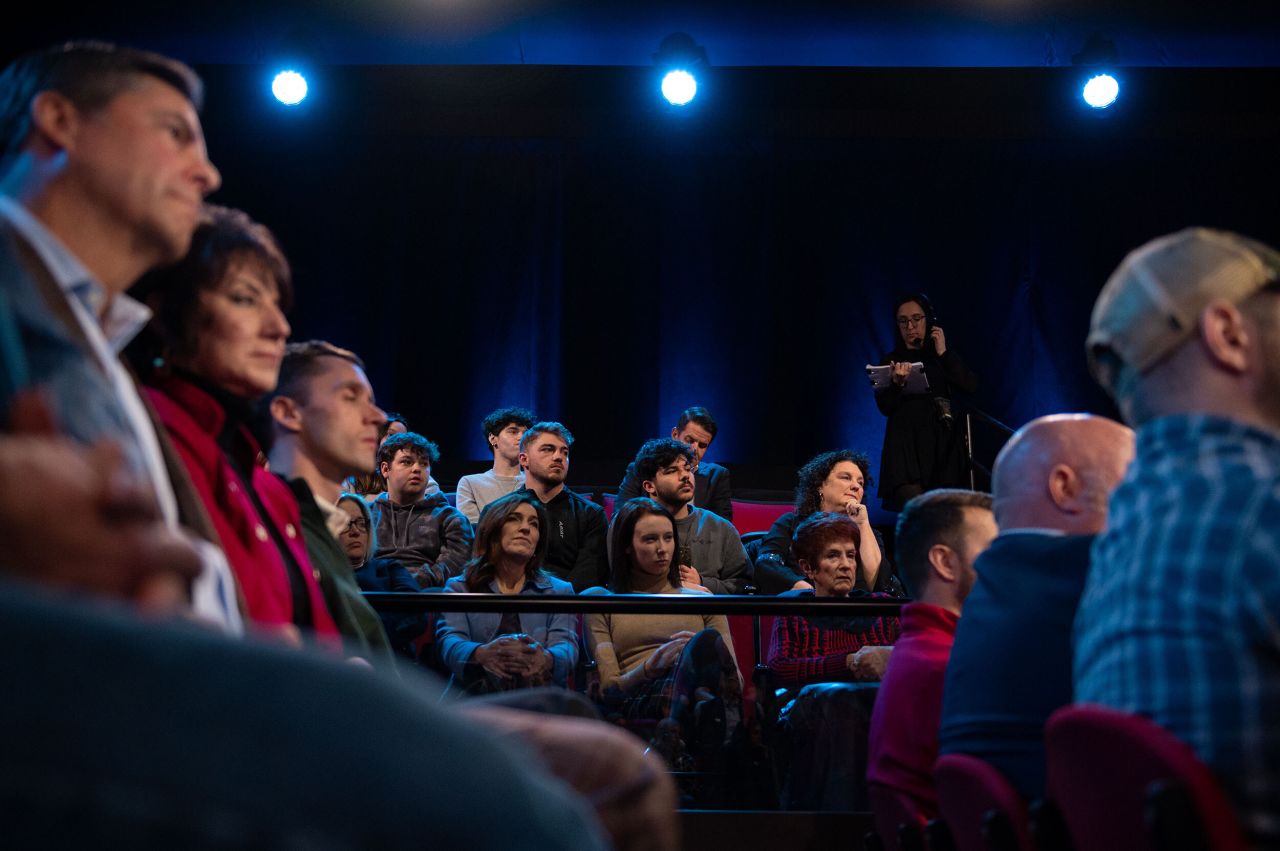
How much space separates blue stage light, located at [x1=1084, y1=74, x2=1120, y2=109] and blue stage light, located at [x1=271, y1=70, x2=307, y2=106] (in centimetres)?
474

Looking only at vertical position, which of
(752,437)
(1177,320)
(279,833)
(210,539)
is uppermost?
(752,437)

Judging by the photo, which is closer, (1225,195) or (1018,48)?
(1018,48)

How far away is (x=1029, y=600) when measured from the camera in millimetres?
1771

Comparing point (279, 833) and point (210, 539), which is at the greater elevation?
point (210, 539)

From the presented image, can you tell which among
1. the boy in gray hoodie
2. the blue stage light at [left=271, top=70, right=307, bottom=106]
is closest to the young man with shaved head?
the boy in gray hoodie

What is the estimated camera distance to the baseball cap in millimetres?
1421

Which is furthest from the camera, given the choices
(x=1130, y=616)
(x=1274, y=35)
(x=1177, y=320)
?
(x=1274, y=35)

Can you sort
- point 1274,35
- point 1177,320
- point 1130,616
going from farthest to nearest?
point 1274,35
point 1177,320
point 1130,616

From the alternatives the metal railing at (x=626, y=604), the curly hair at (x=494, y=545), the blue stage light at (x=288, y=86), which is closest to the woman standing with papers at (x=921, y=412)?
the curly hair at (x=494, y=545)

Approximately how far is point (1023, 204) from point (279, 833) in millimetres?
8385

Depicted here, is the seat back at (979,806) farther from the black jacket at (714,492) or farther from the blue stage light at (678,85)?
the blue stage light at (678,85)

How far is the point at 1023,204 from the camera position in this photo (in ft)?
26.8

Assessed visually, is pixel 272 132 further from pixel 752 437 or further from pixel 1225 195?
pixel 1225 195

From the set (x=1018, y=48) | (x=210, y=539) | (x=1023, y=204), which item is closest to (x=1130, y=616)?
(x=210, y=539)
